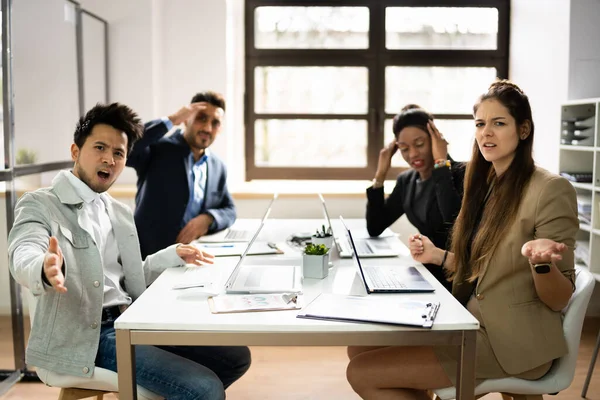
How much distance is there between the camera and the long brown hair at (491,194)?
1844 millimetres

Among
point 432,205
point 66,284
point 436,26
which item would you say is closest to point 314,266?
point 66,284

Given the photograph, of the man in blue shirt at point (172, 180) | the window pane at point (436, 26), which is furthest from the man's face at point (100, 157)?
the window pane at point (436, 26)

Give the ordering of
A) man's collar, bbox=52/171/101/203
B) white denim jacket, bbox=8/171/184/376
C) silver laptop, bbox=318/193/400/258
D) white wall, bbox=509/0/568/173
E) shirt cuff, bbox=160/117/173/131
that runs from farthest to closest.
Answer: white wall, bbox=509/0/568/173 → shirt cuff, bbox=160/117/173/131 → silver laptop, bbox=318/193/400/258 → man's collar, bbox=52/171/101/203 → white denim jacket, bbox=8/171/184/376

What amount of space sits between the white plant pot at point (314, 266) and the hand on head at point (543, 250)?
667mm

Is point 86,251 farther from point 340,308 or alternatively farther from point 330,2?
point 330,2

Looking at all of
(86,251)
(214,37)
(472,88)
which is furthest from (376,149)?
(86,251)

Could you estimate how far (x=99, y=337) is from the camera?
181 centimetres

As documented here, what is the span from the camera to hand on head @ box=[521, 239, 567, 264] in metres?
1.58

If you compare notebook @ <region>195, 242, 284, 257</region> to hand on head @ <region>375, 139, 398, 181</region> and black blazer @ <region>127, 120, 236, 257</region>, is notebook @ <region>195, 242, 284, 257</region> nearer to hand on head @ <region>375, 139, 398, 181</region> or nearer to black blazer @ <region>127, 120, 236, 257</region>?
black blazer @ <region>127, 120, 236, 257</region>

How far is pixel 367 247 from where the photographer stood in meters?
2.58

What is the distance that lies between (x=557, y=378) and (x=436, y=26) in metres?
3.30

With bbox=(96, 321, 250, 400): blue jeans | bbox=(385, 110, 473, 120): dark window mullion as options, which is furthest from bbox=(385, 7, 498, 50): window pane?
bbox=(96, 321, 250, 400): blue jeans

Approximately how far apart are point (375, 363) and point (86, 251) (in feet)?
3.04

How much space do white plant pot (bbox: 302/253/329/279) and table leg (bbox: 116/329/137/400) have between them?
0.68 meters
